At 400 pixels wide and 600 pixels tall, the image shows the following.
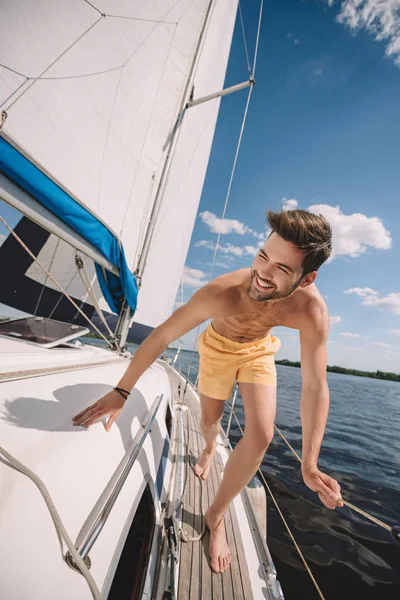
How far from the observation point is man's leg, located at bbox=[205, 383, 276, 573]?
1645mm

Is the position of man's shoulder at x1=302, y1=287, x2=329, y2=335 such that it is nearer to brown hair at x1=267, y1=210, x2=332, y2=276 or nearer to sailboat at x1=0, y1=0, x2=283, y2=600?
brown hair at x1=267, y1=210, x2=332, y2=276

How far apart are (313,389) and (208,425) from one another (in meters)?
1.13

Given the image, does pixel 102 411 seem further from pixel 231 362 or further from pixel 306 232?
pixel 306 232

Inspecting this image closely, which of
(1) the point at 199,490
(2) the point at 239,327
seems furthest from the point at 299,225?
(1) the point at 199,490

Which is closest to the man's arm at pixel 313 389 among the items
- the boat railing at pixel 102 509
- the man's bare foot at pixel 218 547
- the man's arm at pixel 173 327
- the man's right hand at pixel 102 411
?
the man's arm at pixel 173 327

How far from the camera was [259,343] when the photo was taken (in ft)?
6.60

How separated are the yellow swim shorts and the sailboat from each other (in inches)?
19.1

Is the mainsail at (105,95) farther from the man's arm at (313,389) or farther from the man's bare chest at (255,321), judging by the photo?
the man's arm at (313,389)

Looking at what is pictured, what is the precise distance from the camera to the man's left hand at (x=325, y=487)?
1283 mm

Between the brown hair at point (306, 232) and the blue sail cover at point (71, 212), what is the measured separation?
1551mm

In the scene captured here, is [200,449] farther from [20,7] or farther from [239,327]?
[20,7]

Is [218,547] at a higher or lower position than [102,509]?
lower

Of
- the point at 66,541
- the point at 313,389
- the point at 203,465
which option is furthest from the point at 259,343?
the point at 66,541

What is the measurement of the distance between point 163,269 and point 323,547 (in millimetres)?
5090
